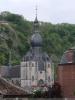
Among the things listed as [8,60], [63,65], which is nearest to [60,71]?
[63,65]

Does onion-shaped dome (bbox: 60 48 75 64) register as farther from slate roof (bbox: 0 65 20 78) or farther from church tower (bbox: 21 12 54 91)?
slate roof (bbox: 0 65 20 78)

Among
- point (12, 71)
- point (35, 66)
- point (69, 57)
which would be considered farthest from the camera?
point (12, 71)

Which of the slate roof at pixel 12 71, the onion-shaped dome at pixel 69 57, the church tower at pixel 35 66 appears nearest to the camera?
the onion-shaped dome at pixel 69 57

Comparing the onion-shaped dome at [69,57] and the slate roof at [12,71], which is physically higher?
the onion-shaped dome at [69,57]

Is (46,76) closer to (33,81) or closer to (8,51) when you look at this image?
(33,81)

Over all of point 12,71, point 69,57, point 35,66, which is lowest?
point 12,71

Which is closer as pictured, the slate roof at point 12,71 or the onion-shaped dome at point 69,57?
the onion-shaped dome at point 69,57

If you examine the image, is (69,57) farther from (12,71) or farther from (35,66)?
(12,71)

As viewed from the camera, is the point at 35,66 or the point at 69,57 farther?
the point at 35,66

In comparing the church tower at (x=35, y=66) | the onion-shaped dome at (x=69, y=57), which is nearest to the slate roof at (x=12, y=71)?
the church tower at (x=35, y=66)

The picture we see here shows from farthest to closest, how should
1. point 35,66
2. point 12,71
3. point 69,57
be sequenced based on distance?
1. point 12,71
2. point 35,66
3. point 69,57

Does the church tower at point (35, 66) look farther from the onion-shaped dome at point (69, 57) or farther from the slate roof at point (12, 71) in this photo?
the onion-shaped dome at point (69, 57)

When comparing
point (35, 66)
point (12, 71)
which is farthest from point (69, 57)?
point (12, 71)

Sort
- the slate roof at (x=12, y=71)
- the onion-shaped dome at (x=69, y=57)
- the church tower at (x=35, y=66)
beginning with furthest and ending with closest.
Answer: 1. the slate roof at (x=12, y=71)
2. the church tower at (x=35, y=66)
3. the onion-shaped dome at (x=69, y=57)
